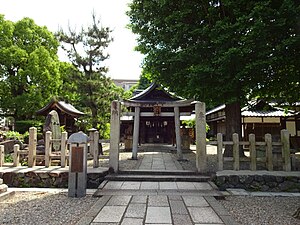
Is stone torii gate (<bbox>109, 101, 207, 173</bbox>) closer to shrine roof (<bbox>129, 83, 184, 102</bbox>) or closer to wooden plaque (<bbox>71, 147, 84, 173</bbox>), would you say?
wooden plaque (<bbox>71, 147, 84, 173</bbox>)

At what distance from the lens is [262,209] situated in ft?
15.7

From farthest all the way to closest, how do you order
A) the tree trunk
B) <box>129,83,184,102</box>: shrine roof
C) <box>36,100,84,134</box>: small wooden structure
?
1. <box>36,100,84,134</box>: small wooden structure
2. <box>129,83,184,102</box>: shrine roof
3. the tree trunk

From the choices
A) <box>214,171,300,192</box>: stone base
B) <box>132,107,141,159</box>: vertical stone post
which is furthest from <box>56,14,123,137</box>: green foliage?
<box>214,171,300,192</box>: stone base

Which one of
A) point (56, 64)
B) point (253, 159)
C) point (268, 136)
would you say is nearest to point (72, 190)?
point (253, 159)

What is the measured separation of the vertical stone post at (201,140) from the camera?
7.33m

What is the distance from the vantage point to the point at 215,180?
6707mm

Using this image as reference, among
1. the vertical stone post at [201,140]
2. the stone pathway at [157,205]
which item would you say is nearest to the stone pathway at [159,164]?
the vertical stone post at [201,140]

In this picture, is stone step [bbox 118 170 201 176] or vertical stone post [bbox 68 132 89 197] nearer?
vertical stone post [bbox 68 132 89 197]

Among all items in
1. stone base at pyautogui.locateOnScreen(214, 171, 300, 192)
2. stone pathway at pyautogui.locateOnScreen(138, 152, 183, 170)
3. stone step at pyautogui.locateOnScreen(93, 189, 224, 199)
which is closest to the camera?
stone step at pyautogui.locateOnScreen(93, 189, 224, 199)

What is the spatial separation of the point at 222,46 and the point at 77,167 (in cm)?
642

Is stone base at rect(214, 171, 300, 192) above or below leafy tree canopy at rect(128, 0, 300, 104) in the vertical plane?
below

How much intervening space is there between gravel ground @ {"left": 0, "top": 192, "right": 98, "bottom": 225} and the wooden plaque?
0.73 m

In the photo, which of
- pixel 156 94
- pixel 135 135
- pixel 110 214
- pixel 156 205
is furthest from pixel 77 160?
pixel 156 94

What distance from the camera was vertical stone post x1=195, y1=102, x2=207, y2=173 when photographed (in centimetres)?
733
